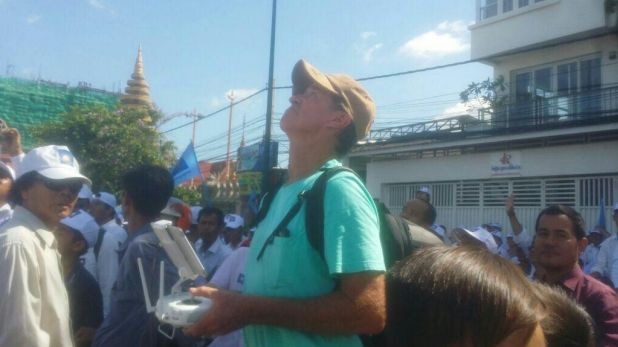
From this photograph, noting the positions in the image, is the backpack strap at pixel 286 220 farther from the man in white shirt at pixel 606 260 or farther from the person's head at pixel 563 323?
the man in white shirt at pixel 606 260

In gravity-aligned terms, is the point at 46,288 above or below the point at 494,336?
below

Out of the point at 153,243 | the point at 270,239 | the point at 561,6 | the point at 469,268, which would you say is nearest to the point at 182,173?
the point at 153,243

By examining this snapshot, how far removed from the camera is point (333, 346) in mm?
1736

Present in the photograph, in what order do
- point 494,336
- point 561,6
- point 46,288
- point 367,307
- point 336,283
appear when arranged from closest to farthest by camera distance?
point 494,336 → point 367,307 → point 336,283 → point 46,288 → point 561,6

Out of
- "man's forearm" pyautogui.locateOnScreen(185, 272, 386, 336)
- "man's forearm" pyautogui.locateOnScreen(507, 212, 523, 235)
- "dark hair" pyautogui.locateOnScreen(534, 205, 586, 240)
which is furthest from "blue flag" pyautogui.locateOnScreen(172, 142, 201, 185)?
"man's forearm" pyautogui.locateOnScreen(185, 272, 386, 336)

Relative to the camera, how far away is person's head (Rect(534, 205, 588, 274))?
10.8ft

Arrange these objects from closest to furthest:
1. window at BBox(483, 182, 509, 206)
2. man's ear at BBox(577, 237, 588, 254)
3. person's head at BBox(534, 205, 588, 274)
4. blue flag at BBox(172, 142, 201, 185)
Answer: person's head at BBox(534, 205, 588, 274)
man's ear at BBox(577, 237, 588, 254)
blue flag at BBox(172, 142, 201, 185)
window at BBox(483, 182, 509, 206)

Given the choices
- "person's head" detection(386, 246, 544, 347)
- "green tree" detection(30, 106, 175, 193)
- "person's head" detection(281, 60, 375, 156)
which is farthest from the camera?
"green tree" detection(30, 106, 175, 193)

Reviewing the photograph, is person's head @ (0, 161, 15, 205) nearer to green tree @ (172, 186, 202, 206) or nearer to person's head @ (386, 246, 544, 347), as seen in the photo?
person's head @ (386, 246, 544, 347)

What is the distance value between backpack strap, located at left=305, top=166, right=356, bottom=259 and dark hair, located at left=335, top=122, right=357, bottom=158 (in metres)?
0.28

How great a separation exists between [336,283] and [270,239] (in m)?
0.24

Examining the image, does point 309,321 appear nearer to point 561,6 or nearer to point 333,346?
point 333,346

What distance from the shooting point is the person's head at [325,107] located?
6.72ft

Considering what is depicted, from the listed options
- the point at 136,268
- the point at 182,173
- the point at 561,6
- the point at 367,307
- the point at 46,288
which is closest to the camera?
the point at 367,307
